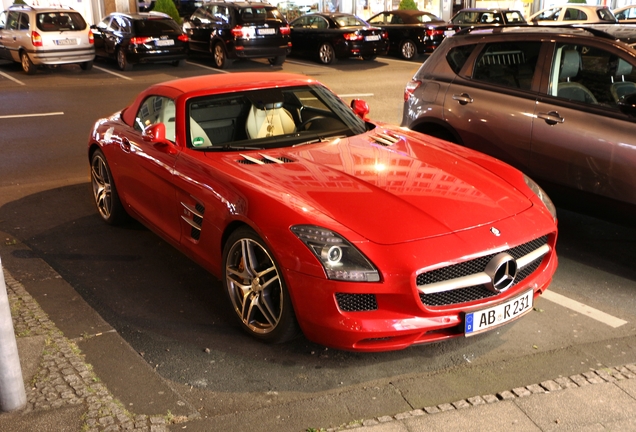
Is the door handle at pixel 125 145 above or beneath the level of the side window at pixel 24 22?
beneath

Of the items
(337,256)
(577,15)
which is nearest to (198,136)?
(337,256)

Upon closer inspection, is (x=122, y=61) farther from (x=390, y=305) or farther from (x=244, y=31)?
(x=390, y=305)

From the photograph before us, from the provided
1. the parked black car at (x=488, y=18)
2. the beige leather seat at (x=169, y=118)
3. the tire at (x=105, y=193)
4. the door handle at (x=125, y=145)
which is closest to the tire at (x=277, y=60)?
the parked black car at (x=488, y=18)

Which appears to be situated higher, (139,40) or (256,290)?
(139,40)

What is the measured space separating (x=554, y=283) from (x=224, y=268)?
2.52 m

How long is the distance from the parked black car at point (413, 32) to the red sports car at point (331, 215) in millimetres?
17328

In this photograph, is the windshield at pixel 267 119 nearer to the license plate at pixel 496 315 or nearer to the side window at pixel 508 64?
the side window at pixel 508 64

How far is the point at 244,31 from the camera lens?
19844mm

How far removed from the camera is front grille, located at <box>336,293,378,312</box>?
4156 mm

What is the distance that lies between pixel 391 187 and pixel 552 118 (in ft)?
7.87

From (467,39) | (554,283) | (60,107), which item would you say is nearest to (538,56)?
(467,39)

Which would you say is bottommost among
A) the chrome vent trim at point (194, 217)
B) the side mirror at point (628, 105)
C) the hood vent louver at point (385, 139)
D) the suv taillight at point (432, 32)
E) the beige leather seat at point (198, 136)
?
the suv taillight at point (432, 32)

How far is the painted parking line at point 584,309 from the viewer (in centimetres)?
511

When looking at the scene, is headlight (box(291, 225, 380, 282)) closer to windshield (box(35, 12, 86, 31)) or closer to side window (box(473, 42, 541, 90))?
side window (box(473, 42, 541, 90))
